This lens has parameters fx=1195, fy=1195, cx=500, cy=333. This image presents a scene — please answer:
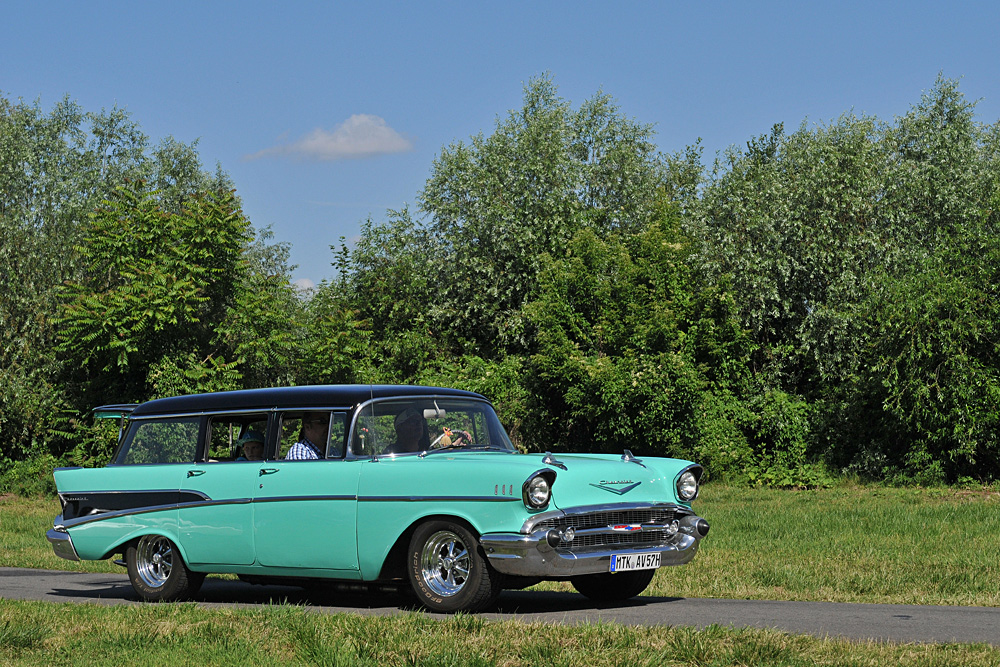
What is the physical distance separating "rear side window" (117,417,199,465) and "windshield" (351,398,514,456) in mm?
Answer: 2012

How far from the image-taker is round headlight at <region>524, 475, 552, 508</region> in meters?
8.55

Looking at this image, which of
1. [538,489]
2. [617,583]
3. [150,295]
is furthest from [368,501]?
[150,295]

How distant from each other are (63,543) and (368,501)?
388cm

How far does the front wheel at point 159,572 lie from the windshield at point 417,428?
7.52 ft

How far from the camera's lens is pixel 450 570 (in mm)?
8953

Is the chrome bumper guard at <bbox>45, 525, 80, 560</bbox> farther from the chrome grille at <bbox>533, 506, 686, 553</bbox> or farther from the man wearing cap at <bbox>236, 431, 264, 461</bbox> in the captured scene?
the chrome grille at <bbox>533, 506, 686, 553</bbox>

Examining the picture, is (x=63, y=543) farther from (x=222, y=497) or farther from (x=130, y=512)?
(x=222, y=497)

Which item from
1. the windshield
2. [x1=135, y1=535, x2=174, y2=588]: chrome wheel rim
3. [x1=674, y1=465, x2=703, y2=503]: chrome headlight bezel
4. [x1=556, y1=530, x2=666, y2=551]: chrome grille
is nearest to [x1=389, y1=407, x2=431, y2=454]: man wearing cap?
the windshield

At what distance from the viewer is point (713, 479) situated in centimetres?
3225

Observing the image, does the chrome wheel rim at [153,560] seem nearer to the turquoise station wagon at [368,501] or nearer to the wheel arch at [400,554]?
the turquoise station wagon at [368,501]

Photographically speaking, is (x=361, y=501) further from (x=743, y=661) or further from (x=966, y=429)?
(x=966, y=429)

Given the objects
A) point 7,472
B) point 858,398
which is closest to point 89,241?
point 7,472

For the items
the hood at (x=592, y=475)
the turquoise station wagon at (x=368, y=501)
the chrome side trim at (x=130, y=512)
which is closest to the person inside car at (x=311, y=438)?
the turquoise station wagon at (x=368, y=501)

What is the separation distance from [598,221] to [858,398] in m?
10.9
